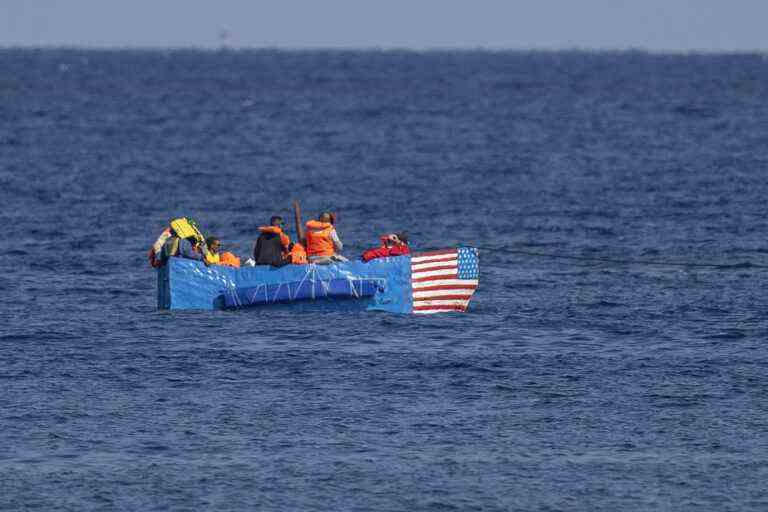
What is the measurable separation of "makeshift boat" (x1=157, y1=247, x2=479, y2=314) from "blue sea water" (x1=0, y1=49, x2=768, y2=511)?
1.60 ft

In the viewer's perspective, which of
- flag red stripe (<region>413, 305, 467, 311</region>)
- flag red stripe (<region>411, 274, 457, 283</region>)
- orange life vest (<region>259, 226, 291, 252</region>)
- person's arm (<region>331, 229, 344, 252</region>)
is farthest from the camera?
flag red stripe (<region>413, 305, 467, 311</region>)

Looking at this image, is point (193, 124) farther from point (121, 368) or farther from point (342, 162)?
point (121, 368)

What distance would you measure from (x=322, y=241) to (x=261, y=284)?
1.62 meters

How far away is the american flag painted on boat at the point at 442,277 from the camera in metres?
31.8

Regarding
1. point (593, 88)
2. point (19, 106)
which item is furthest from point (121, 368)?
point (593, 88)

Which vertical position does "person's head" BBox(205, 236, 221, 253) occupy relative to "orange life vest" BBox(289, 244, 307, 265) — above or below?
above

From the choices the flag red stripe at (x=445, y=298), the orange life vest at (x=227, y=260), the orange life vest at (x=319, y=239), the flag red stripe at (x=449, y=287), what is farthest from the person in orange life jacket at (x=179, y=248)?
the flag red stripe at (x=449, y=287)

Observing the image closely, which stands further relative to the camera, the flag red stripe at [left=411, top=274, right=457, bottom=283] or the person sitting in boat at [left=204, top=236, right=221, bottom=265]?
the flag red stripe at [left=411, top=274, right=457, bottom=283]

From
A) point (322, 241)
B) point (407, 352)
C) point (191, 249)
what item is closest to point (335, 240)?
point (322, 241)

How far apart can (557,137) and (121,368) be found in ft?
193

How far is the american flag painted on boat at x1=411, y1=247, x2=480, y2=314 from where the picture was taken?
104 ft

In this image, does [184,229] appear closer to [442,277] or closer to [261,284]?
[261,284]

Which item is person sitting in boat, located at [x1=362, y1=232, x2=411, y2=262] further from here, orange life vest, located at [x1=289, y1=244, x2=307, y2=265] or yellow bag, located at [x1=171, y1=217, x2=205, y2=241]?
yellow bag, located at [x1=171, y1=217, x2=205, y2=241]

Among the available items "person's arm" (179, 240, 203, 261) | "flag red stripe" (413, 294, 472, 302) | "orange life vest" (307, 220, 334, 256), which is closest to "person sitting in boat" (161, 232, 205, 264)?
"person's arm" (179, 240, 203, 261)
